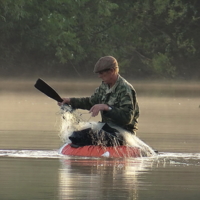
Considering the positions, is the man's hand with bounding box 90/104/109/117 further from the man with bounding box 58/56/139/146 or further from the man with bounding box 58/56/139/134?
the man with bounding box 58/56/139/146

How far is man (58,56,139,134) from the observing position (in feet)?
42.9

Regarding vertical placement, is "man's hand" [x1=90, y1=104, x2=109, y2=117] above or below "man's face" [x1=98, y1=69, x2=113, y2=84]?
below

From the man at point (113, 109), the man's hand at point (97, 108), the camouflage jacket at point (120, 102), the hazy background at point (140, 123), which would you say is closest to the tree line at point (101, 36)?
the hazy background at point (140, 123)

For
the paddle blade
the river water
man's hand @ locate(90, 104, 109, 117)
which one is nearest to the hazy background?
the river water

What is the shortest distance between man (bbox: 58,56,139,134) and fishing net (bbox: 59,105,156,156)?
120 millimetres

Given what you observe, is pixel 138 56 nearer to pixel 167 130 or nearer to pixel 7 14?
pixel 7 14

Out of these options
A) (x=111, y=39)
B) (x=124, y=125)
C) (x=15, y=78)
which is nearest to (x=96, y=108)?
(x=124, y=125)

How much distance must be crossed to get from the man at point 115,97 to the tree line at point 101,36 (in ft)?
122

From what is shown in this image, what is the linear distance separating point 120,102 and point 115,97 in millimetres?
101

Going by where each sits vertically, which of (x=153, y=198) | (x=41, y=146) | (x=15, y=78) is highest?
(x=15, y=78)

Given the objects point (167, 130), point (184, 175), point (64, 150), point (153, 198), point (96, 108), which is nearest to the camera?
point (153, 198)

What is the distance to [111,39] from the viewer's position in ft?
185

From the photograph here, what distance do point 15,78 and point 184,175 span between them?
40087 millimetres

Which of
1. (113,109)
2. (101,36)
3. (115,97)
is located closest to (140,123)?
(115,97)
